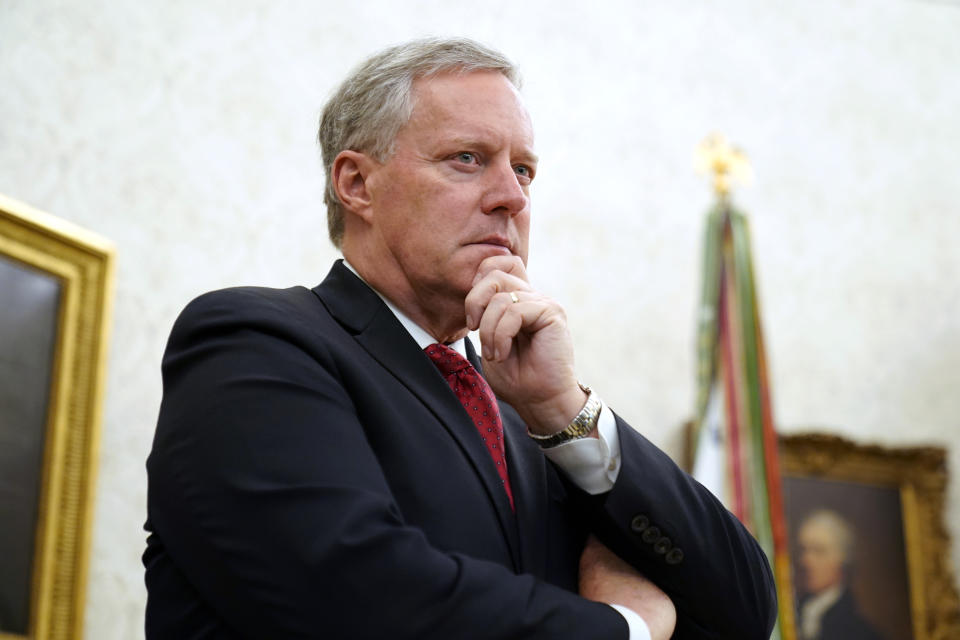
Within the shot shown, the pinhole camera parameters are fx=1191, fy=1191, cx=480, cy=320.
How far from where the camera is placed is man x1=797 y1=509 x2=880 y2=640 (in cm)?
613

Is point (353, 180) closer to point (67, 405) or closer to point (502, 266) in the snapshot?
point (502, 266)

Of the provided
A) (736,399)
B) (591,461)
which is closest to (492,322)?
(591,461)

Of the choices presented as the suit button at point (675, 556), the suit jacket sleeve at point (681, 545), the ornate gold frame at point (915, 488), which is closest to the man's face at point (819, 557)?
the ornate gold frame at point (915, 488)

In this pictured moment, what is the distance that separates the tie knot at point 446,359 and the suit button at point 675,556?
49cm

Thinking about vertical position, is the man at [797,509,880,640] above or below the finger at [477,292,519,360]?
above

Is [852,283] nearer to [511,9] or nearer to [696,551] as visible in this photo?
[511,9]

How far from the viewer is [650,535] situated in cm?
185

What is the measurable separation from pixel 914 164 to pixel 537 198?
8.61 feet

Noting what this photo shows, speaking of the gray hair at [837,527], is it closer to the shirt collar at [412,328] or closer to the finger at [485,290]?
the shirt collar at [412,328]

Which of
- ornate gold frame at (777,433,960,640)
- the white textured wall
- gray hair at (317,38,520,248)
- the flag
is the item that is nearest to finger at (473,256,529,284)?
gray hair at (317,38,520,248)

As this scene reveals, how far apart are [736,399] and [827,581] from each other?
4.44 ft

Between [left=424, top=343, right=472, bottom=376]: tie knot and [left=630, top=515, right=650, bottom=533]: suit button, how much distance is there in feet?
1.42

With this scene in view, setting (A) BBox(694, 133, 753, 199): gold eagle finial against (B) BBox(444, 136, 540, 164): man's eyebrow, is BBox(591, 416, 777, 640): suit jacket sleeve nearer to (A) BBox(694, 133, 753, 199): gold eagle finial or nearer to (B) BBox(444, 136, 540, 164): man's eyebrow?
(B) BBox(444, 136, 540, 164): man's eyebrow

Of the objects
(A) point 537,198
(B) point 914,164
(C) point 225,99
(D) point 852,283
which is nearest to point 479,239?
(C) point 225,99
